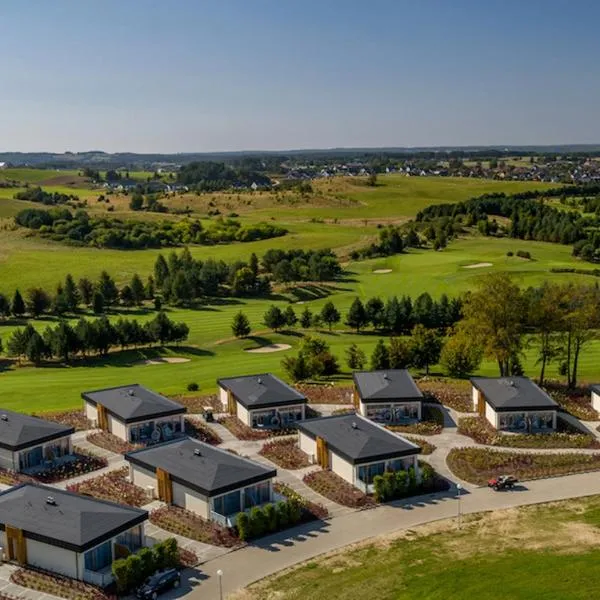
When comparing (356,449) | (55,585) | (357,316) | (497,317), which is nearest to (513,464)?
(356,449)

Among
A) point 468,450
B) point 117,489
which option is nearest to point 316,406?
point 468,450

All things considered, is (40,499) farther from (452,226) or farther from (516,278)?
(452,226)

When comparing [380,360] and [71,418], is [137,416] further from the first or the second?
[380,360]

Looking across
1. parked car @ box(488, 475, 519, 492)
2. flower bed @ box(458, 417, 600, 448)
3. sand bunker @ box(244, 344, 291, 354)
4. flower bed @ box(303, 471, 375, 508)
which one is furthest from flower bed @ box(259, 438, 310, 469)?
sand bunker @ box(244, 344, 291, 354)

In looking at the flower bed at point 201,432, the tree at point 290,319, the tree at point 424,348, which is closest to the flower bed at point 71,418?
the flower bed at point 201,432

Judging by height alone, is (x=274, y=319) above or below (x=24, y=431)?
below
